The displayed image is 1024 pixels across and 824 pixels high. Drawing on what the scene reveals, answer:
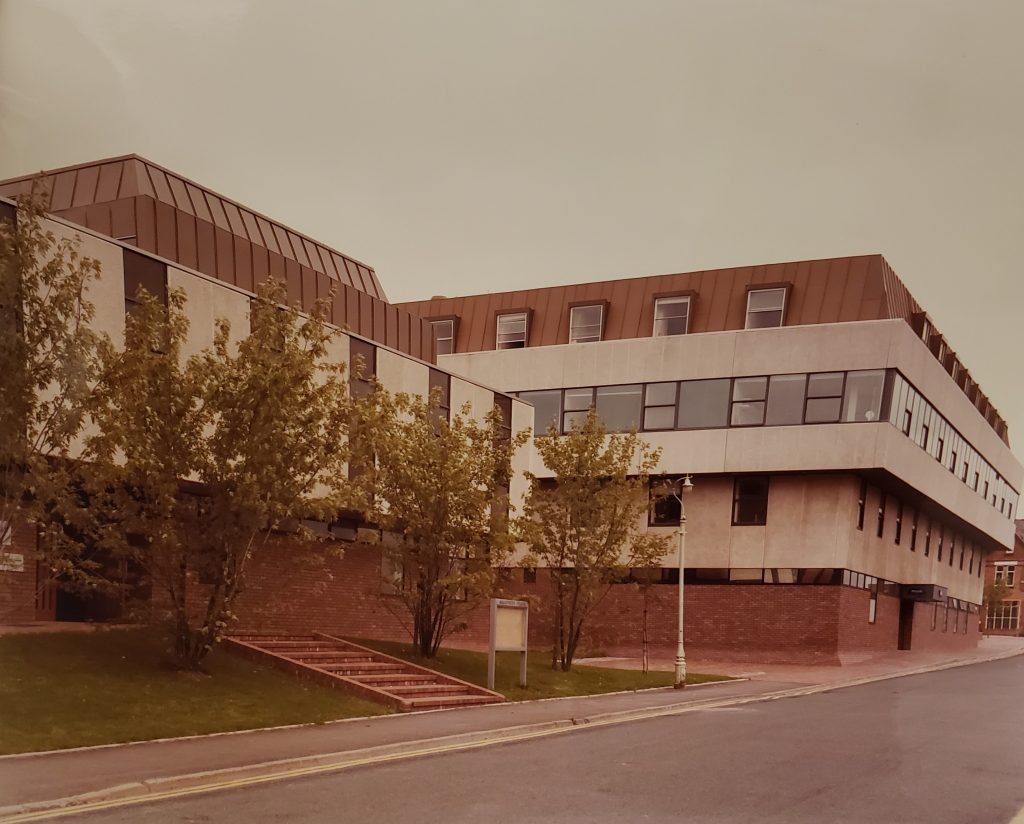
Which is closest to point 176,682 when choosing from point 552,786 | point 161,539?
point 161,539

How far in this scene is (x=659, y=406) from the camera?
43.2m

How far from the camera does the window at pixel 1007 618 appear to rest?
107000 mm

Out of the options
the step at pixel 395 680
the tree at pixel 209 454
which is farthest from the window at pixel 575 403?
the tree at pixel 209 454

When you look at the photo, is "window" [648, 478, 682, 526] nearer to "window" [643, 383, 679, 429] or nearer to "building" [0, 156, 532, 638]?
"window" [643, 383, 679, 429]

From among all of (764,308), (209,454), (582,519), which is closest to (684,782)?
(209,454)

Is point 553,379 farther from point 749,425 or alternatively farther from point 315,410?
point 315,410

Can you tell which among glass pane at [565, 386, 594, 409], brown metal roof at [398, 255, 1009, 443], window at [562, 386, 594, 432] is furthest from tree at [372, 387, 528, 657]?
brown metal roof at [398, 255, 1009, 443]

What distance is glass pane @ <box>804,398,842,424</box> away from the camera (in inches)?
1571

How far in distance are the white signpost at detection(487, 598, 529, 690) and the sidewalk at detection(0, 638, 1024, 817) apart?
4.11 ft

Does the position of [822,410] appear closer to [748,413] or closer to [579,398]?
[748,413]

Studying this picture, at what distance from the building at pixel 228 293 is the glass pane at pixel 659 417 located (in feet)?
37.9

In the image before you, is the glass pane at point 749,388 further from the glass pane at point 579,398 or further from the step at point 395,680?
the step at point 395,680

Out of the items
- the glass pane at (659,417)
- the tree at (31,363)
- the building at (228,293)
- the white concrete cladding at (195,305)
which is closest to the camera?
the tree at (31,363)

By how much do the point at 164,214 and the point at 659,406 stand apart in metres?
23.7
